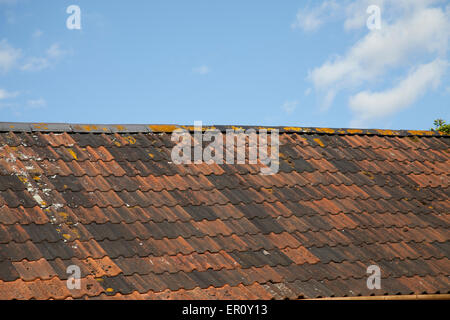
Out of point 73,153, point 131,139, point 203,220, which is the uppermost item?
point 131,139

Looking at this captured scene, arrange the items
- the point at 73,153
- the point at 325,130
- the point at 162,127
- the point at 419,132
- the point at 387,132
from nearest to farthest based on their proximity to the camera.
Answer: the point at 73,153
the point at 162,127
the point at 325,130
the point at 387,132
the point at 419,132

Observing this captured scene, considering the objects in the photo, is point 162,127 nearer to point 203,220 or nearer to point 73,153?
point 73,153

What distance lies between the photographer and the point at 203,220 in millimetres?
7086

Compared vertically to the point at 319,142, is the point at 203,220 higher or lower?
lower

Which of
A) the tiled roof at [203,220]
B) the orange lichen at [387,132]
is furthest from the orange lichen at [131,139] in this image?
the orange lichen at [387,132]

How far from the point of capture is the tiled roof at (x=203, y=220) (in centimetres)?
602

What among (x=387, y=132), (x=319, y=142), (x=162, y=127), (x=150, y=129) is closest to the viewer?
(x=150, y=129)

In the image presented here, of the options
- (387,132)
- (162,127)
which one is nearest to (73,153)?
(162,127)

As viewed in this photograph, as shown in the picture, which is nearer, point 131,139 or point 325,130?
point 131,139

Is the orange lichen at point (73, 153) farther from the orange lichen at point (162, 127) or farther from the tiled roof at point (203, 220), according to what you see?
the orange lichen at point (162, 127)

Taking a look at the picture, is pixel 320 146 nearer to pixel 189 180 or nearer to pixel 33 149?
pixel 189 180

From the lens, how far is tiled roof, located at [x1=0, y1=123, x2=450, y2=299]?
6016mm
